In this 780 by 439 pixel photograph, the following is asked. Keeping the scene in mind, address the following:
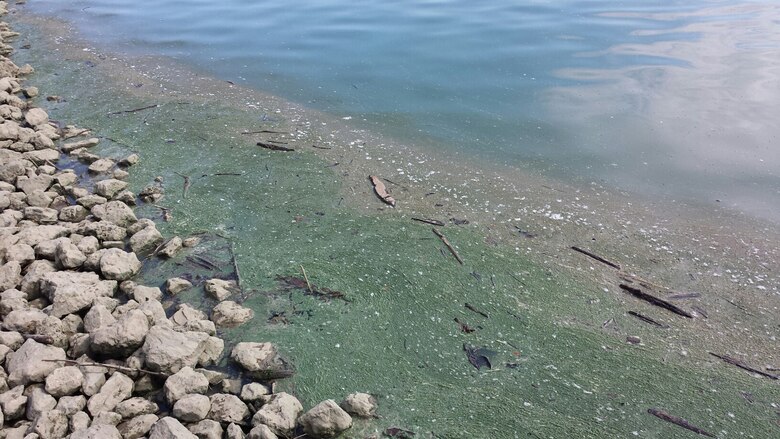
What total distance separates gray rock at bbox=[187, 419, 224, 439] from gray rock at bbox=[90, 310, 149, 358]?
637mm

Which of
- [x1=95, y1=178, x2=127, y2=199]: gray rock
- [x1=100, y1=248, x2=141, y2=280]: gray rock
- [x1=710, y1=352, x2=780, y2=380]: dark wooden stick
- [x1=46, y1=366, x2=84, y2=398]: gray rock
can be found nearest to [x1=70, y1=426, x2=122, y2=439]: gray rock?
[x1=46, y1=366, x2=84, y2=398]: gray rock

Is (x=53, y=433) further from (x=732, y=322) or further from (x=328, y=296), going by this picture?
(x=732, y=322)

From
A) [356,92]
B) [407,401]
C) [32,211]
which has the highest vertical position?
[356,92]

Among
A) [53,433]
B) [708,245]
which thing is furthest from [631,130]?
[53,433]

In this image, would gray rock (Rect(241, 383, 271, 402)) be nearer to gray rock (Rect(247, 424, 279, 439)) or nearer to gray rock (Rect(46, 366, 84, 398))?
gray rock (Rect(247, 424, 279, 439))

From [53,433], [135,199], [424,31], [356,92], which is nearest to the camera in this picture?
[53,433]

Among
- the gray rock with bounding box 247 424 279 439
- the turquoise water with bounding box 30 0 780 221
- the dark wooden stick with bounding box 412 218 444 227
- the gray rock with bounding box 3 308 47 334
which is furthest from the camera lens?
the turquoise water with bounding box 30 0 780 221

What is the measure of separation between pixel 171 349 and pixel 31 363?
70cm

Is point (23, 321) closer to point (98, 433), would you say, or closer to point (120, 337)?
point (120, 337)

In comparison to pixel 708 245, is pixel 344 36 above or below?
above

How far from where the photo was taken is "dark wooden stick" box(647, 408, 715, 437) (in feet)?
8.74

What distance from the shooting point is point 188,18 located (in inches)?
394

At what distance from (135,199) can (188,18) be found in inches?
262

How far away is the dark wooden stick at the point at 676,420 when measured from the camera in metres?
2.66
